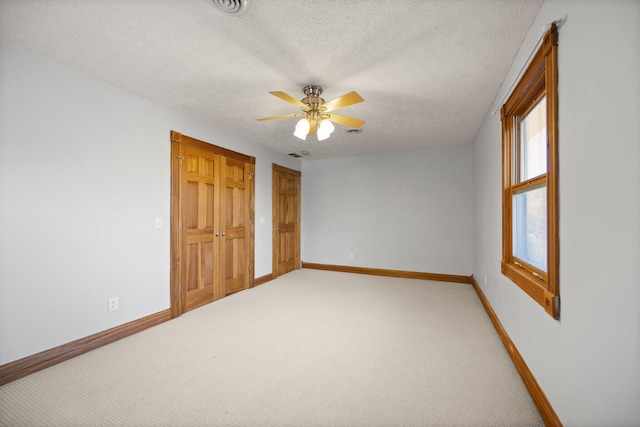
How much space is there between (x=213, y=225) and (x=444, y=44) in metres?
3.30

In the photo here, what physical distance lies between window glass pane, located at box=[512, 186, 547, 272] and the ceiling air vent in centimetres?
220

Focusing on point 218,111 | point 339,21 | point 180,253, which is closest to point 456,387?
point 339,21

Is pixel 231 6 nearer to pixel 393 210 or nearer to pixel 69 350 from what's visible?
pixel 69 350

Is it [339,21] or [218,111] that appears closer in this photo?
[339,21]

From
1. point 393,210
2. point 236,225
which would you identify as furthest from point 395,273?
point 236,225

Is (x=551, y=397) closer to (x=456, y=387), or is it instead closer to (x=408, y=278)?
(x=456, y=387)

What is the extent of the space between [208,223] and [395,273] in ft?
11.5

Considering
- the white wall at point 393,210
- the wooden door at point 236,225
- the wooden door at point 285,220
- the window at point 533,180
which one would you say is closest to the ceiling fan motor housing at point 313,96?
the window at point 533,180

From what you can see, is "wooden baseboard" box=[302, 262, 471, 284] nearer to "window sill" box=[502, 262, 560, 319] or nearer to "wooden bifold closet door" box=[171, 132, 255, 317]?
"wooden bifold closet door" box=[171, 132, 255, 317]

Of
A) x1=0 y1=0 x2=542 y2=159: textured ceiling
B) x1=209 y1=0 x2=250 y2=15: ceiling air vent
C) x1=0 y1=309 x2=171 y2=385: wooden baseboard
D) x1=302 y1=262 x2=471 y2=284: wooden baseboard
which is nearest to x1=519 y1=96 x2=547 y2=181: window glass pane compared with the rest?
x1=0 y1=0 x2=542 y2=159: textured ceiling

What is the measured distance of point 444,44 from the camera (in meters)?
1.98

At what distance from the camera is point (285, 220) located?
5574 millimetres

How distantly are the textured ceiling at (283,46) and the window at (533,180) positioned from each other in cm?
37

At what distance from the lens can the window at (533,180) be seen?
146 centimetres
